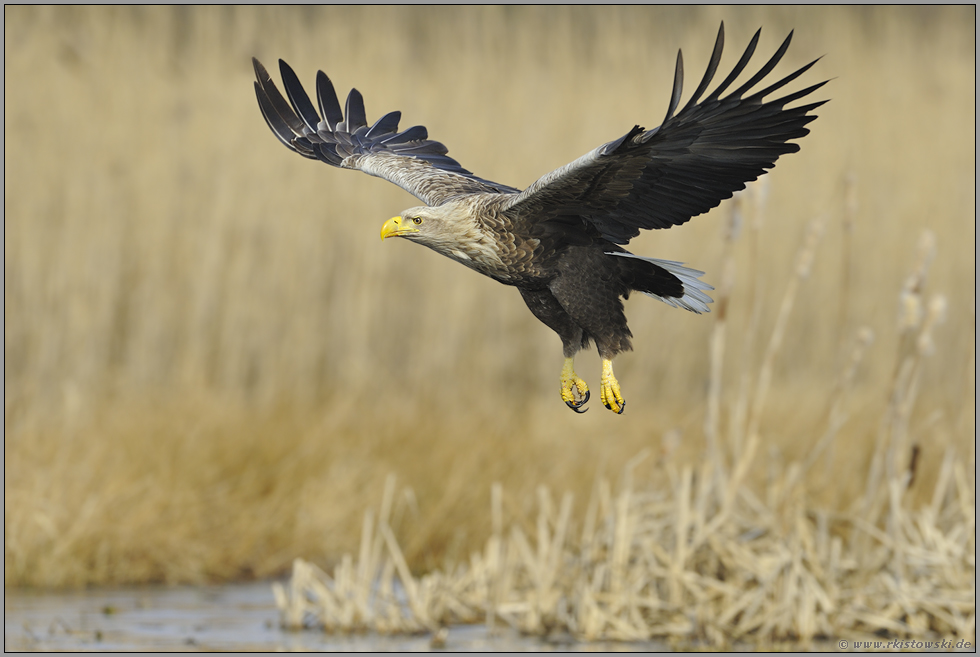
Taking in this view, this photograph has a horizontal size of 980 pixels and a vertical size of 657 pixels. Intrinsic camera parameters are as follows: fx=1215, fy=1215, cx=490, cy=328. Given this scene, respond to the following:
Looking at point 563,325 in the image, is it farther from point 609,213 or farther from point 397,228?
point 397,228

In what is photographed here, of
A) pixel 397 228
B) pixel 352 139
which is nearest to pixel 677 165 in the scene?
pixel 397 228

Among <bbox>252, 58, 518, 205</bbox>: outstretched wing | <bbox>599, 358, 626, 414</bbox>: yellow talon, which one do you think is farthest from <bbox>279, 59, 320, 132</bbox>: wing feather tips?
<bbox>599, 358, 626, 414</bbox>: yellow talon

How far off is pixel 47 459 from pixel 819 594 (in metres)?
5.36

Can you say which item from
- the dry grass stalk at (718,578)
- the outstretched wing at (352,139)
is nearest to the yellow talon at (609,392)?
the outstretched wing at (352,139)

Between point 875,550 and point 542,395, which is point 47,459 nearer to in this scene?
point 542,395

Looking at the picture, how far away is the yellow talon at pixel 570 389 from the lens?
136 inches

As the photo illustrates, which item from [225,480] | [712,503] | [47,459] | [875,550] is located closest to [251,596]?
[225,480]

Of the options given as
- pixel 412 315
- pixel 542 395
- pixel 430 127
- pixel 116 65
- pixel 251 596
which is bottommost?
pixel 251 596

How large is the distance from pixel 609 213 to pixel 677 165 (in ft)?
0.82

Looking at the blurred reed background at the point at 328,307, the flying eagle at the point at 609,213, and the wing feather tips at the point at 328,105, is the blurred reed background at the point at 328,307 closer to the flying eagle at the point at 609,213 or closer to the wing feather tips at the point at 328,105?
the wing feather tips at the point at 328,105

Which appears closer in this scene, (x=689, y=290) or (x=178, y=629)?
(x=689, y=290)

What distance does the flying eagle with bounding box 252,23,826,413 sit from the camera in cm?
321

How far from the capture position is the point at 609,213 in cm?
362

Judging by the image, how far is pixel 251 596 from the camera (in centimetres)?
846
